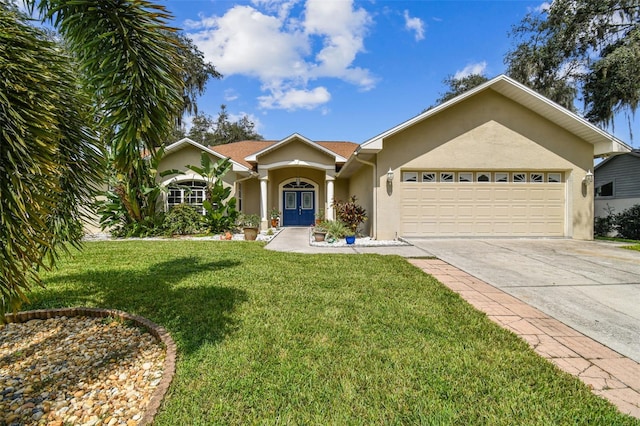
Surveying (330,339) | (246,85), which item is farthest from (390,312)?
(246,85)

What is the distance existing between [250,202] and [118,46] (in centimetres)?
1500

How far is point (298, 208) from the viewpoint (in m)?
18.3

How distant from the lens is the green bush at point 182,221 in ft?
43.9

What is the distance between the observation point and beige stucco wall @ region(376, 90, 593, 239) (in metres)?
11.5

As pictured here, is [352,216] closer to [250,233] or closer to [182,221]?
A: [250,233]

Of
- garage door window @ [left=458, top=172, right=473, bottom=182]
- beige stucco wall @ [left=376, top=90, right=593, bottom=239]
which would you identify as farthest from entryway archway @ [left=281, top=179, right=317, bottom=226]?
garage door window @ [left=458, top=172, right=473, bottom=182]

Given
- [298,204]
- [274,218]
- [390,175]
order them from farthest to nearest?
[298,204] < [274,218] < [390,175]

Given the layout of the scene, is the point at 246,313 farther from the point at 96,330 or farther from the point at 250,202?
the point at 250,202

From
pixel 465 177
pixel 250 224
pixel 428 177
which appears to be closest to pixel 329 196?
pixel 250 224

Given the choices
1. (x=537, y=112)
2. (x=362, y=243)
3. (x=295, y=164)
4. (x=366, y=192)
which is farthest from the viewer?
(x=295, y=164)

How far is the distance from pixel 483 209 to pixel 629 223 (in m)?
7.50

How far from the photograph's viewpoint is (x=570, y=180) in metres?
11.8

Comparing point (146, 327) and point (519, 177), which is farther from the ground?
point (519, 177)

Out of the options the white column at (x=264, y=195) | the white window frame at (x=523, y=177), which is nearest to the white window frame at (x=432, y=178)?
the white window frame at (x=523, y=177)
